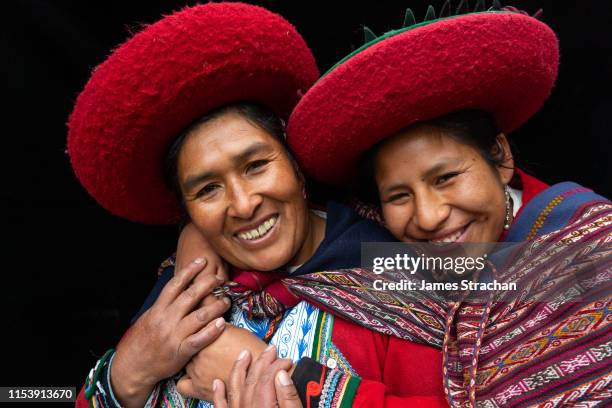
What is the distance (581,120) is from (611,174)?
253 mm

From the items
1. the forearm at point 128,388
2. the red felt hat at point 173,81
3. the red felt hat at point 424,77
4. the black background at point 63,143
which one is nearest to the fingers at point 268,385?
the forearm at point 128,388

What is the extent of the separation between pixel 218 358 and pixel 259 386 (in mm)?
206

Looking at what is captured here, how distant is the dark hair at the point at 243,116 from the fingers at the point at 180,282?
0.69 ft

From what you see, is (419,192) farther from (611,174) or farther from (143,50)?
(611,174)

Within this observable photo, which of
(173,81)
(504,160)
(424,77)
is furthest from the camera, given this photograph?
(504,160)

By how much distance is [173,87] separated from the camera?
4.73 ft

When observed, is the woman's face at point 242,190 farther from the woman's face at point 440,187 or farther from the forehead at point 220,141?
the woman's face at point 440,187

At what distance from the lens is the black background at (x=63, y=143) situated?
2281 mm

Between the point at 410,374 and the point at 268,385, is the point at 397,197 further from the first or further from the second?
the point at 268,385

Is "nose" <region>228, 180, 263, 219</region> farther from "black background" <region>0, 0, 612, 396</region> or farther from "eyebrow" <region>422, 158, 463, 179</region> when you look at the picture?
"black background" <region>0, 0, 612, 396</region>

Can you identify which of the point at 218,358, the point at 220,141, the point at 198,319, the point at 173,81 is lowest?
the point at 218,358

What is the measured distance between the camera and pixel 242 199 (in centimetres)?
153

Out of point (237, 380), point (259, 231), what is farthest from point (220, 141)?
point (237, 380)

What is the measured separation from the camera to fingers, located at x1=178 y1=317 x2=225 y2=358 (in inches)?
61.8
